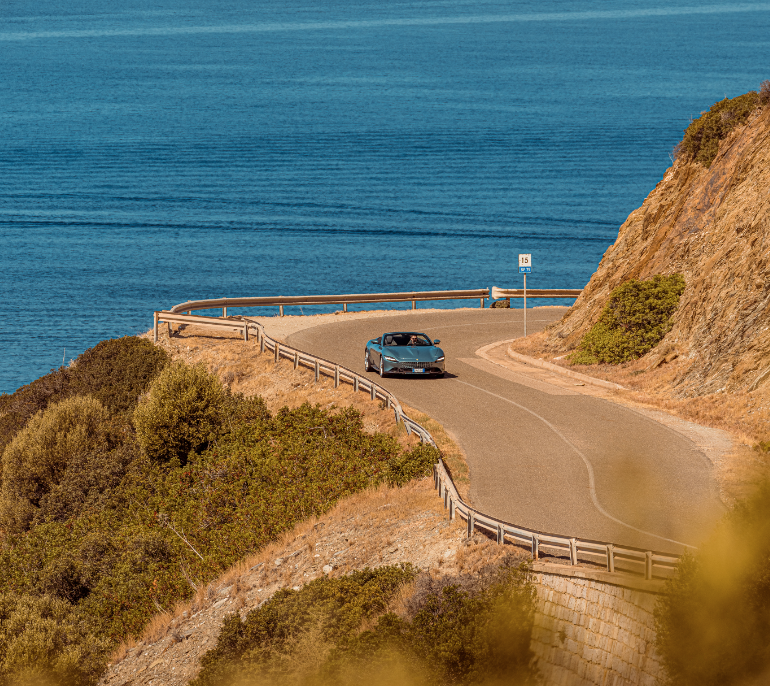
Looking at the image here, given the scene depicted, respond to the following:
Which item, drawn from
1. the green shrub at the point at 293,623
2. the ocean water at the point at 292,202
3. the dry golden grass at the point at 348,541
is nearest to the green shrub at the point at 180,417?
the dry golden grass at the point at 348,541

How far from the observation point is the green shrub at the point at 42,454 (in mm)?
31641

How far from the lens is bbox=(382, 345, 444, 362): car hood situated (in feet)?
97.6

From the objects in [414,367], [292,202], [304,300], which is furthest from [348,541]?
[292,202]

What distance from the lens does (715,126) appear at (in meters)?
31.4

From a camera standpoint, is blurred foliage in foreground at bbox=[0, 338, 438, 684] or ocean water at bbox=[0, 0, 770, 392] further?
ocean water at bbox=[0, 0, 770, 392]

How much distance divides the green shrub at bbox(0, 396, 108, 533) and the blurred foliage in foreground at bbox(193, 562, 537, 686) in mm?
17085

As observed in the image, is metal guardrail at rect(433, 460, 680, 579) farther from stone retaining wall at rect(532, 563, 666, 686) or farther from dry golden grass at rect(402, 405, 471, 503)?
dry golden grass at rect(402, 405, 471, 503)

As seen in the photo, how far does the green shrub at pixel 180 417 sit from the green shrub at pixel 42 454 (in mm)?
3266

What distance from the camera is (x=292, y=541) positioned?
20.6 metres

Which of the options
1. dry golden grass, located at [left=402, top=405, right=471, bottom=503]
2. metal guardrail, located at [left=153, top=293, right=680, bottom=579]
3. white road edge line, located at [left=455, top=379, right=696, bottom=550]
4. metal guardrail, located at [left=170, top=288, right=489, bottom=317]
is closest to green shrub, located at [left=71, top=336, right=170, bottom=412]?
metal guardrail, located at [left=170, top=288, right=489, bottom=317]

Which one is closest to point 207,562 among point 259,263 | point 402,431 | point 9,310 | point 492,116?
point 402,431

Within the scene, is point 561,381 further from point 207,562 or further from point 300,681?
point 300,681

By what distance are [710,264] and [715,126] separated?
5866 millimetres

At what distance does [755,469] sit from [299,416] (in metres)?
13.8
